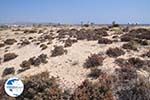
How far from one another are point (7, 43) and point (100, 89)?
21927 millimetres

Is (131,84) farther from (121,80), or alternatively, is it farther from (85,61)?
(85,61)

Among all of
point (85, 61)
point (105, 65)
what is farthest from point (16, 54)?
point (105, 65)

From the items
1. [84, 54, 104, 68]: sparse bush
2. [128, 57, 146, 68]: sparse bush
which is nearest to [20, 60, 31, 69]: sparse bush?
[84, 54, 104, 68]: sparse bush

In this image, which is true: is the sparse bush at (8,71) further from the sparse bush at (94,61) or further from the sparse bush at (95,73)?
the sparse bush at (95,73)

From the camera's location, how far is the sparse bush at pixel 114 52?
2121cm

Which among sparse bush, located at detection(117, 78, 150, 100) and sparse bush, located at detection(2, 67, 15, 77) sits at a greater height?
sparse bush, located at detection(117, 78, 150, 100)

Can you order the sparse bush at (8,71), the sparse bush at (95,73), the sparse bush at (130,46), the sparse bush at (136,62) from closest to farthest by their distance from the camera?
1. the sparse bush at (95,73)
2. the sparse bush at (136,62)
3. the sparse bush at (8,71)
4. the sparse bush at (130,46)

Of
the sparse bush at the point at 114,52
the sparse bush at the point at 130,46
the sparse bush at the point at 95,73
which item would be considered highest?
the sparse bush at the point at 130,46

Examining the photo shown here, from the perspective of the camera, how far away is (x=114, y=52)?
21375 millimetres

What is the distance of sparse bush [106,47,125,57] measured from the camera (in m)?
21.2

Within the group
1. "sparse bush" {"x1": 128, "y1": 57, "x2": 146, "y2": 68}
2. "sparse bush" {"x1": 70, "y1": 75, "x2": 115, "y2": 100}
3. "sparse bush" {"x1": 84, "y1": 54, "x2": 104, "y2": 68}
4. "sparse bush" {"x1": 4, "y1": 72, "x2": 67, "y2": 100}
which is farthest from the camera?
"sparse bush" {"x1": 84, "y1": 54, "x2": 104, "y2": 68}

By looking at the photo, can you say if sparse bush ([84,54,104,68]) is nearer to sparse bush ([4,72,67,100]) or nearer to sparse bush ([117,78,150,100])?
sparse bush ([4,72,67,100])

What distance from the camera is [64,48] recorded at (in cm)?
2581

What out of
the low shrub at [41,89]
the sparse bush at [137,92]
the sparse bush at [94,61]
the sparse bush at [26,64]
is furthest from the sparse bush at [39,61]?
the sparse bush at [137,92]
